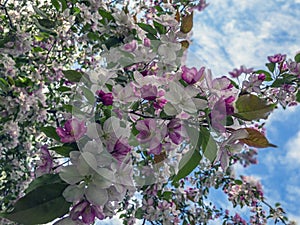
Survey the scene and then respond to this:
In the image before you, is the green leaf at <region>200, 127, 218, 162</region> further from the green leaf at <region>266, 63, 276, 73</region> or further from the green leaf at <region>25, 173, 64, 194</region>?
the green leaf at <region>266, 63, 276, 73</region>

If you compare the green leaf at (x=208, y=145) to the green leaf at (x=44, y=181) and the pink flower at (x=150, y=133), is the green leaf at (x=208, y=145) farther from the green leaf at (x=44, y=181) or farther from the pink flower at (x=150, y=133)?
the green leaf at (x=44, y=181)

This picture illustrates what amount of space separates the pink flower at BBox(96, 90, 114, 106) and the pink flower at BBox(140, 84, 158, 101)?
83 millimetres

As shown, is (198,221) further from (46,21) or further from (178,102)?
(178,102)

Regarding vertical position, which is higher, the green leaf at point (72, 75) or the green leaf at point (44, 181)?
the green leaf at point (72, 75)

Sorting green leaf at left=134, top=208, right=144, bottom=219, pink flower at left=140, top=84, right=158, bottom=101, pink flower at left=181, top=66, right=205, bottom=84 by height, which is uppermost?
pink flower at left=181, top=66, right=205, bottom=84

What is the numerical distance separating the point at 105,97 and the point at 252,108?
0.35 m

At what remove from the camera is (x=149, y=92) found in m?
0.80

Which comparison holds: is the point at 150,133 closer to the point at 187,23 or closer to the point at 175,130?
the point at 175,130

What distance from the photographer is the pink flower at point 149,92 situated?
796 millimetres

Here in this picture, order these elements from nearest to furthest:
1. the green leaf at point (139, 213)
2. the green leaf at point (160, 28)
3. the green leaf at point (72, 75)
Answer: the green leaf at point (72, 75) → the green leaf at point (160, 28) → the green leaf at point (139, 213)

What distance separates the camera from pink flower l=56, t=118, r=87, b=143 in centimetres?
73

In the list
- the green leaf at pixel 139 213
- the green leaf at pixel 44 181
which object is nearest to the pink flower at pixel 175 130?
the green leaf at pixel 44 181

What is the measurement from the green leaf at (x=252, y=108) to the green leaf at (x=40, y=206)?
43 cm

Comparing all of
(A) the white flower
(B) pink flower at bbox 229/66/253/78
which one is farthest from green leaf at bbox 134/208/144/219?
(A) the white flower
